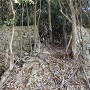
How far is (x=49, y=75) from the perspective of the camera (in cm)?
526

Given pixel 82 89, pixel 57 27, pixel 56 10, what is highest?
Result: pixel 56 10

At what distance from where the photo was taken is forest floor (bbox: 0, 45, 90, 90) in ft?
16.4

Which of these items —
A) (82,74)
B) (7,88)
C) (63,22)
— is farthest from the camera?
(63,22)

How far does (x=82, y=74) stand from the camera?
17.6 feet

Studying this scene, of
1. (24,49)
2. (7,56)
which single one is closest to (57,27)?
(24,49)

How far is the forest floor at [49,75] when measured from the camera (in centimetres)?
500

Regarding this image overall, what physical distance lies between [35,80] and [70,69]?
3.22 feet

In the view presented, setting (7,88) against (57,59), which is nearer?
(7,88)

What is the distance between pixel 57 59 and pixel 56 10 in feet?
9.57

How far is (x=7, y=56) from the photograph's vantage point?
5832 mm

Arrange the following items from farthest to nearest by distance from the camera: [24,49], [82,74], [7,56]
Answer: [24,49]
[7,56]
[82,74]

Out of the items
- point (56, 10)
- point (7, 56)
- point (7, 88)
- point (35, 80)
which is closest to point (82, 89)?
point (35, 80)

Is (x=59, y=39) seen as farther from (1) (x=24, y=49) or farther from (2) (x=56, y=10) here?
(1) (x=24, y=49)

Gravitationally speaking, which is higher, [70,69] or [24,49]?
[24,49]
